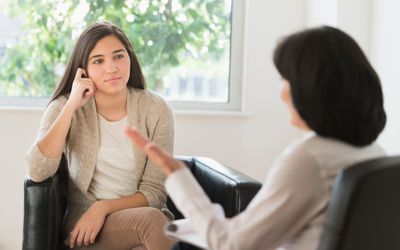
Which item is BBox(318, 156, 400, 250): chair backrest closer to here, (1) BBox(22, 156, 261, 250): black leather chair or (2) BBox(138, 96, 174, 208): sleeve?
(1) BBox(22, 156, 261, 250): black leather chair

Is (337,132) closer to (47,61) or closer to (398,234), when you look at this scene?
(398,234)

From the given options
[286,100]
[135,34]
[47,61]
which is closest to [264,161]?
[135,34]

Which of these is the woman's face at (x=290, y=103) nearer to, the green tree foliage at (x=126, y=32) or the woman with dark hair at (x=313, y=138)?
the woman with dark hair at (x=313, y=138)

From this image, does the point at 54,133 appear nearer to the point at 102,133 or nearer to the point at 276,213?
the point at 102,133

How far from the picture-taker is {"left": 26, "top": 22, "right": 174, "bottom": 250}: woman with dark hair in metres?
2.22

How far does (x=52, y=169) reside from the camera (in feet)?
7.20

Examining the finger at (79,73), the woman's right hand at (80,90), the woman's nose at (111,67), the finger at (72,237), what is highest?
the woman's nose at (111,67)

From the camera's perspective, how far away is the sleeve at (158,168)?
2322 mm

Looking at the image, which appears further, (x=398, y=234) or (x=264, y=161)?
(x=264, y=161)

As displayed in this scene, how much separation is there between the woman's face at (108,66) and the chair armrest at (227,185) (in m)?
0.48

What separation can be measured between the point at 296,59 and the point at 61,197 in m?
1.40

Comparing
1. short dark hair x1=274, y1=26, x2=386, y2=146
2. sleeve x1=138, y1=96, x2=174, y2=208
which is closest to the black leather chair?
sleeve x1=138, y1=96, x2=174, y2=208

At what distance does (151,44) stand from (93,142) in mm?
1074

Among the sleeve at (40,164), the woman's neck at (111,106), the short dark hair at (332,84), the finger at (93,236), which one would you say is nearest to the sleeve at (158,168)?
the woman's neck at (111,106)
